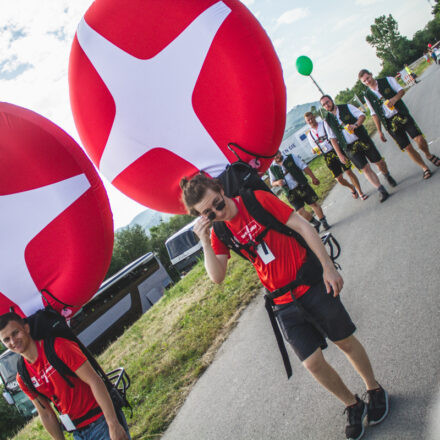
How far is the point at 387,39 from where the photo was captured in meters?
59.3

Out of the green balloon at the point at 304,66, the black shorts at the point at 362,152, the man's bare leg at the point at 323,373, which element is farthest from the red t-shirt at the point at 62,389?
the green balloon at the point at 304,66

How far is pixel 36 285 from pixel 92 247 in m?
0.54

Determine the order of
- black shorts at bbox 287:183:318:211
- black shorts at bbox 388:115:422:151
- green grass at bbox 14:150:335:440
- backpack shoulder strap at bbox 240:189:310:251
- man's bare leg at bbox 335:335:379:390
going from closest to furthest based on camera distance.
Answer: backpack shoulder strap at bbox 240:189:310:251 → man's bare leg at bbox 335:335:379:390 → green grass at bbox 14:150:335:440 → black shorts at bbox 388:115:422:151 → black shorts at bbox 287:183:318:211

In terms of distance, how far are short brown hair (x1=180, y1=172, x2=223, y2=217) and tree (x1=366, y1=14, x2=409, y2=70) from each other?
67.1 m

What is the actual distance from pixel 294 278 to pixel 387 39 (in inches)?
2829

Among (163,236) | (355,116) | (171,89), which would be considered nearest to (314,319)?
(171,89)

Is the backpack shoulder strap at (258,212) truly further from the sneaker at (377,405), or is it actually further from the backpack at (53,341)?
the backpack at (53,341)

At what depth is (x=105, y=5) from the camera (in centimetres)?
192

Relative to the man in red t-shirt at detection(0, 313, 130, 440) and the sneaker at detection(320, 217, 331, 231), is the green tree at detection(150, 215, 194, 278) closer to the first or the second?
the sneaker at detection(320, 217, 331, 231)

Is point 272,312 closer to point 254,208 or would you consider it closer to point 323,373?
point 323,373

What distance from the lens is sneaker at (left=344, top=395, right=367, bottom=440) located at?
6.89 ft

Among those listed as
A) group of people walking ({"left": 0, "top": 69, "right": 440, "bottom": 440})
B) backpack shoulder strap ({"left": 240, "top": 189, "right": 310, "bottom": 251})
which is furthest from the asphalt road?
backpack shoulder strap ({"left": 240, "top": 189, "right": 310, "bottom": 251})

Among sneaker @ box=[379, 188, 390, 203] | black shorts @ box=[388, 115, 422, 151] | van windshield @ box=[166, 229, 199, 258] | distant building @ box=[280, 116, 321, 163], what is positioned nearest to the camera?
black shorts @ box=[388, 115, 422, 151]

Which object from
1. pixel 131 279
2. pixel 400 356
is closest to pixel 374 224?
pixel 400 356
